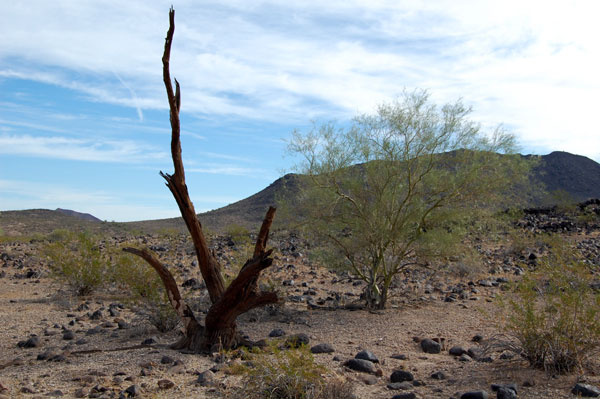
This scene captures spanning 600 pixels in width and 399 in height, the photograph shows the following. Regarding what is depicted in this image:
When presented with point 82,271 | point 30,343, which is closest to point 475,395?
point 30,343

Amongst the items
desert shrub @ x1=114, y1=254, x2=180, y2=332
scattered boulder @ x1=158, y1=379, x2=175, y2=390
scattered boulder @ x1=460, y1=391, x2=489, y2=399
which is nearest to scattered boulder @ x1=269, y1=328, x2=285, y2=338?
desert shrub @ x1=114, y1=254, x2=180, y2=332

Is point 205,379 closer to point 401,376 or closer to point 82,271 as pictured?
point 401,376

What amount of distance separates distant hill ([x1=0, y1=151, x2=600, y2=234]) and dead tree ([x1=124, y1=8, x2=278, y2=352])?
3011 centimetres

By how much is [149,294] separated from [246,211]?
43262mm

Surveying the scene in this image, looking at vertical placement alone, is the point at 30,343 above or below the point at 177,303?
below

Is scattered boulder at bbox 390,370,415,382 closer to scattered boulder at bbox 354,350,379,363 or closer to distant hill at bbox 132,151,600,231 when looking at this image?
scattered boulder at bbox 354,350,379,363

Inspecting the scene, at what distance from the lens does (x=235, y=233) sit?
29.2 metres

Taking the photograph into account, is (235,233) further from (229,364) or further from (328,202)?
(229,364)

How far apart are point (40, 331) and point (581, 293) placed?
329 inches

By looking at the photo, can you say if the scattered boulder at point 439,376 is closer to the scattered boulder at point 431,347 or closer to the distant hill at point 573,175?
the scattered boulder at point 431,347

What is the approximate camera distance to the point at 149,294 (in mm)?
9688

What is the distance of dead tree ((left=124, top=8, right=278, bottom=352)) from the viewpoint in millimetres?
7141

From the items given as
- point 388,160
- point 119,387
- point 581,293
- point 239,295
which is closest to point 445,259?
point 388,160

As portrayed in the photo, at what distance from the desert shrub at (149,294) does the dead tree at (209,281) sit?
4.85 feet
